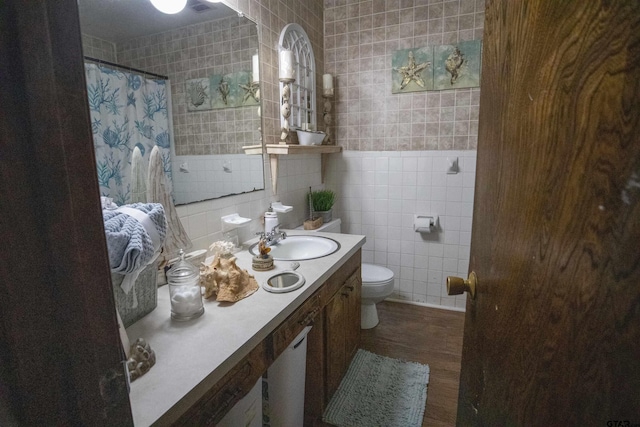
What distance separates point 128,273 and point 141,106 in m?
0.71

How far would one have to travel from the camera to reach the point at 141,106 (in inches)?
48.6

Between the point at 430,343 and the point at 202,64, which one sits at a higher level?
the point at 202,64

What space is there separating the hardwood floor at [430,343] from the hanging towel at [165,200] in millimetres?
1445

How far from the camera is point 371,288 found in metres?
2.26

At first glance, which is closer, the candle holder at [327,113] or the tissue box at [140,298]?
the tissue box at [140,298]

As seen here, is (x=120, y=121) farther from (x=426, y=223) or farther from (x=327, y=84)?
(x=426, y=223)

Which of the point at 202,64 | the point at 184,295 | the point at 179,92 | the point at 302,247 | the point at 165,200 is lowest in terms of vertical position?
the point at 302,247

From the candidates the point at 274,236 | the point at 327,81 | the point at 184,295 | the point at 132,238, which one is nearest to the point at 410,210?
the point at 327,81

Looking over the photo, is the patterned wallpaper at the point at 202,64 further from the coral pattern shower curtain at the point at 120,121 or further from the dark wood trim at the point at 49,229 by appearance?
the dark wood trim at the point at 49,229

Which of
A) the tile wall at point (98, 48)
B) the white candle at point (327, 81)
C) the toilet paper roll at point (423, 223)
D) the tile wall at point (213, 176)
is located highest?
the white candle at point (327, 81)

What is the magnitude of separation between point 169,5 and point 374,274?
6.51 ft

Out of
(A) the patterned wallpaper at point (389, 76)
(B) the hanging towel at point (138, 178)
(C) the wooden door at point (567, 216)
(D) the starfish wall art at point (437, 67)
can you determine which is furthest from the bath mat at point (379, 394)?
(D) the starfish wall art at point (437, 67)

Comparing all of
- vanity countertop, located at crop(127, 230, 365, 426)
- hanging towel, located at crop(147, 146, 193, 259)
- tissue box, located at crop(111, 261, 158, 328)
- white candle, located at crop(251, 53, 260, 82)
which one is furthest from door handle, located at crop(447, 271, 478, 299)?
white candle, located at crop(251, 53, 260, 82)

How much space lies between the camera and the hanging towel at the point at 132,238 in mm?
790
